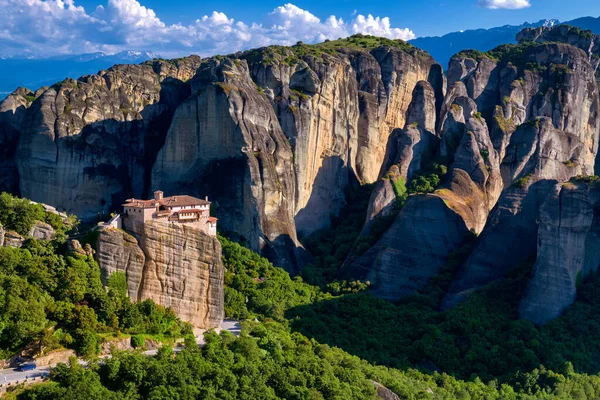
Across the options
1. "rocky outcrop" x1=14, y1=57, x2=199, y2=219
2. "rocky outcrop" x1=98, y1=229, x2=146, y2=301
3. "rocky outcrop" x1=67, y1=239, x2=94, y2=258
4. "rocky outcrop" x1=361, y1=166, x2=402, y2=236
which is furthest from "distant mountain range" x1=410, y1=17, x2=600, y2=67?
"rocky outcrop" x1=67, y1=239, x2=94, y2=258

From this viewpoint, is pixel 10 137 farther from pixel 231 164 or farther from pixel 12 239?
pixel 12 239

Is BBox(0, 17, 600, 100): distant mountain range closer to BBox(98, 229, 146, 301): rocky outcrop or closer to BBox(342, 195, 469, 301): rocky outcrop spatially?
BBox(342, 195, 469, 301): rocky outcrop

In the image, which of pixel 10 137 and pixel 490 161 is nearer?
pixel 10 137

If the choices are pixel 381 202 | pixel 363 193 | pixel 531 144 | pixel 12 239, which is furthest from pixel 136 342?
pixel 531 144

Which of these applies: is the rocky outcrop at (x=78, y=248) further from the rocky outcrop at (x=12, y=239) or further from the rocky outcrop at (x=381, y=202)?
the rocky outcrop at (x=381, y=202)

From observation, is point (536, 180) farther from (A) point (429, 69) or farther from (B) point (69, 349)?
(B) point (69, 349)

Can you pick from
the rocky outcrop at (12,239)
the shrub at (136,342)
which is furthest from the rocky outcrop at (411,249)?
the rocky outcrop at (12,239)

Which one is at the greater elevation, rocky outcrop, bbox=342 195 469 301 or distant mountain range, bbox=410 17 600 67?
distant mountain range, bbox=410 17 600 67
